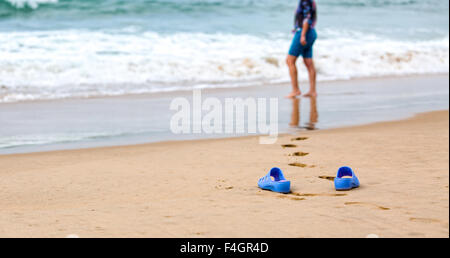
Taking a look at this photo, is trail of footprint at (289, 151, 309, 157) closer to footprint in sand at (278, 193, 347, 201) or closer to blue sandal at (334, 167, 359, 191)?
blue sandal at (334, 167, 359, 191)

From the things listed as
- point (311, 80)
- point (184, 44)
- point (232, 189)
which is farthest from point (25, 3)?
point (232, 189)

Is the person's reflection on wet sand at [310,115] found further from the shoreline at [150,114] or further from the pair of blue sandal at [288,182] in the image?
the pair of blue sandal at [288,182]

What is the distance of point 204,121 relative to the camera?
255 inches

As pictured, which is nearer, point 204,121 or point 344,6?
point 204,121

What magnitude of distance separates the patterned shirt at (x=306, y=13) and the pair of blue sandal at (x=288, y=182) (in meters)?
5.29

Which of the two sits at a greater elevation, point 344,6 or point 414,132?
point 344,6

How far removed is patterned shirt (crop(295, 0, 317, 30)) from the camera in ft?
27.6

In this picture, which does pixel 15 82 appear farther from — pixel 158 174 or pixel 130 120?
pixel 158 174

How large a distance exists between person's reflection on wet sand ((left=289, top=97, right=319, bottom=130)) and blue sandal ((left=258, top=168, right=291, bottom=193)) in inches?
102

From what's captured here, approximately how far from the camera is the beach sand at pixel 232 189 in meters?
2.52

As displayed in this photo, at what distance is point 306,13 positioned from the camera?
8.43m

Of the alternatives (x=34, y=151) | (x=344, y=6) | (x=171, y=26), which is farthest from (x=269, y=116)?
(x=344, y=6)

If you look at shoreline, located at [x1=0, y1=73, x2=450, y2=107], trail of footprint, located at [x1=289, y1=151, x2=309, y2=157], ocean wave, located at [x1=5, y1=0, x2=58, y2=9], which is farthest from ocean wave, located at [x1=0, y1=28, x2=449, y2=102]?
trail of footprint, located at [x1=289, y1=151, x2=309, y2=157]
